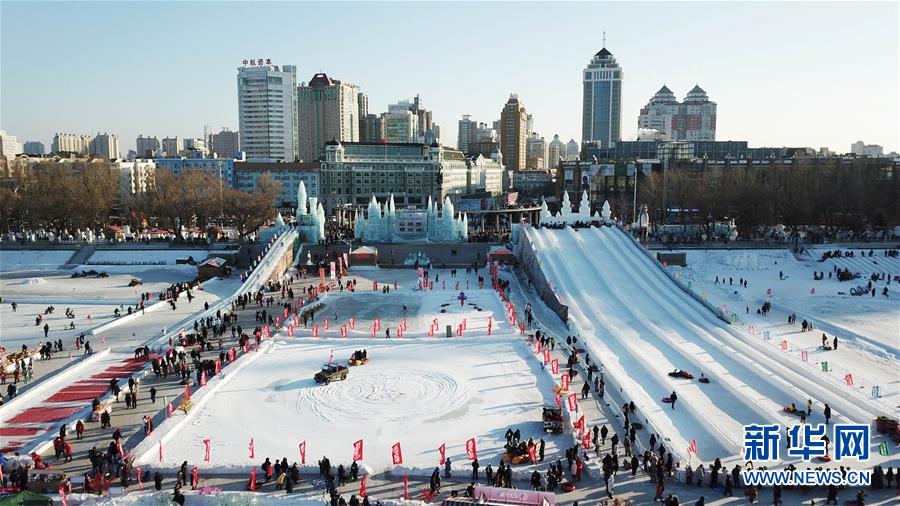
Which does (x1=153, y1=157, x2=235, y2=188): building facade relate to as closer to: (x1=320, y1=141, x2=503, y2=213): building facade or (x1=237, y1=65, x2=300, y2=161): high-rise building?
(x1=320, y1=141, x2=503, y2=213): building facade

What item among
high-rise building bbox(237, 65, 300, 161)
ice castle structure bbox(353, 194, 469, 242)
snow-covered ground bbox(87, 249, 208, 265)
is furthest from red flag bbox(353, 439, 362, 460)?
high-rise building bbox(237, 65, 300, 161)

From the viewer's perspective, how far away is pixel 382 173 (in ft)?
391

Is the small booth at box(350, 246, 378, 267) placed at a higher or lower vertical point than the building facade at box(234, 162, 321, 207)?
lower

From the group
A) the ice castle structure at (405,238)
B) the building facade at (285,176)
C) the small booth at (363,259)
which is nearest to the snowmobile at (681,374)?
the small booth at (363,259)

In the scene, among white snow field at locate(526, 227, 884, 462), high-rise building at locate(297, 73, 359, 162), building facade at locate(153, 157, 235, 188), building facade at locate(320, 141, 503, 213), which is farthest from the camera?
high-rise building at locate(297, 73, 359, 162)

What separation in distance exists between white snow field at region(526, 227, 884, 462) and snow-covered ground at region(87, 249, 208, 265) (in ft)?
107

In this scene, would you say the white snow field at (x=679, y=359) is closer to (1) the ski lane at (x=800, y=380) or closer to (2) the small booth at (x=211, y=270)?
(1) the ski lane at (x=800, y=380)

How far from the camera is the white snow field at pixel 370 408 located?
23172 mm

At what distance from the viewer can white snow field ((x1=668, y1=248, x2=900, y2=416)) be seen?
33188 millimetres

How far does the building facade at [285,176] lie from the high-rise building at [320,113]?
61153mm

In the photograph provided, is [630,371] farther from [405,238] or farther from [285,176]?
[285,176]

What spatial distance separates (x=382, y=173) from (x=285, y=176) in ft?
62.4

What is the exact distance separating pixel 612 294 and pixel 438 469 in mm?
27466

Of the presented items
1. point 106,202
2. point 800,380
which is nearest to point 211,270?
point 106,202
